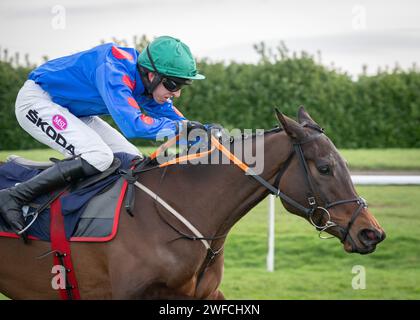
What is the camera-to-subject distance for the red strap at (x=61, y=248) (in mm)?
4438

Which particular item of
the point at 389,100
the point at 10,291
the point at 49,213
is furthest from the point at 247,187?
the point at 389,100

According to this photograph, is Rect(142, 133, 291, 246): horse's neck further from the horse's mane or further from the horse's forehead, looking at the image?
the horse's forehead

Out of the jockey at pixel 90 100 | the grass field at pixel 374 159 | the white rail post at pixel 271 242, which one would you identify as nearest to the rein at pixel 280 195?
the jockey at pixel 90 100

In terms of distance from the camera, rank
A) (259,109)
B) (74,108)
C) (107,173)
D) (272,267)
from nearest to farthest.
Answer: (107,173) → (74,108) → (272,267) → (259,109)

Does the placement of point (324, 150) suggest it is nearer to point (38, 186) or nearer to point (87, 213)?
point (87, 213)

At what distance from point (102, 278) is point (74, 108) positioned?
3.81 ft

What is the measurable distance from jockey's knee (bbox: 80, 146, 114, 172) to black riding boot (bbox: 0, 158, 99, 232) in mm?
26

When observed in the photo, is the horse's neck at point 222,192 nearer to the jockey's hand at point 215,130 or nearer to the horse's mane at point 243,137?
the horse's mane at point 243,137

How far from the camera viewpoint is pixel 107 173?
14.9ft

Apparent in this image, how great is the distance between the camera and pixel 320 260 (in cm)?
848

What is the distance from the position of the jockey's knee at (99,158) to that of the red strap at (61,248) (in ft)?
1.02

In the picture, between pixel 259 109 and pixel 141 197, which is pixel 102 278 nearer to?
pixel 141 197

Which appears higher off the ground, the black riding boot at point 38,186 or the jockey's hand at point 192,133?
the jockey's hand at point 192,133
